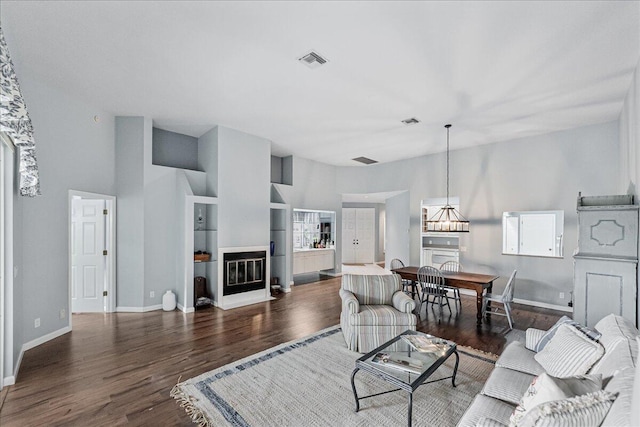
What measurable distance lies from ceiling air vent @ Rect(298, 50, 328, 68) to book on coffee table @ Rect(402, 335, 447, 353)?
116 inches

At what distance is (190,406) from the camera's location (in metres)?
2.49

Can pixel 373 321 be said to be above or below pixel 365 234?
below

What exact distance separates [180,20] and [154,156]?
12.1 feet

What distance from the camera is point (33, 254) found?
146 inches

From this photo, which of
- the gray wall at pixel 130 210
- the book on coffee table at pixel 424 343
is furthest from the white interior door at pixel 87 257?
the book on coffee table at pixel 424 343

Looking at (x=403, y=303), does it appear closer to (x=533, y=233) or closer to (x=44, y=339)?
(x=533, y=233)

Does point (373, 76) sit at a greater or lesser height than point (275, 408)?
greater

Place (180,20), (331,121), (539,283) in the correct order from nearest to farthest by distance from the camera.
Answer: (180,20), (331,121), (539,283)

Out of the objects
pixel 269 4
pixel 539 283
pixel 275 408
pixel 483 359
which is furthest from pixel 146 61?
pixel 539 283

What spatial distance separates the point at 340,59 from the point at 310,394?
3267 millimetres

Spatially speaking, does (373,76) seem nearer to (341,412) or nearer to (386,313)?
(386,313)

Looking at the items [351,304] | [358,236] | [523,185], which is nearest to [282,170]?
[358,236]

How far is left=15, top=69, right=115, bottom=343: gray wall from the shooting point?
3.64 meters

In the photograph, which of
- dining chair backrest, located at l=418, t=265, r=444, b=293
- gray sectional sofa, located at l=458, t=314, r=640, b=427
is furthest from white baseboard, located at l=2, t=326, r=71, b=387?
dining chair backrest, located at l=418, t=265, r=444, b=293
